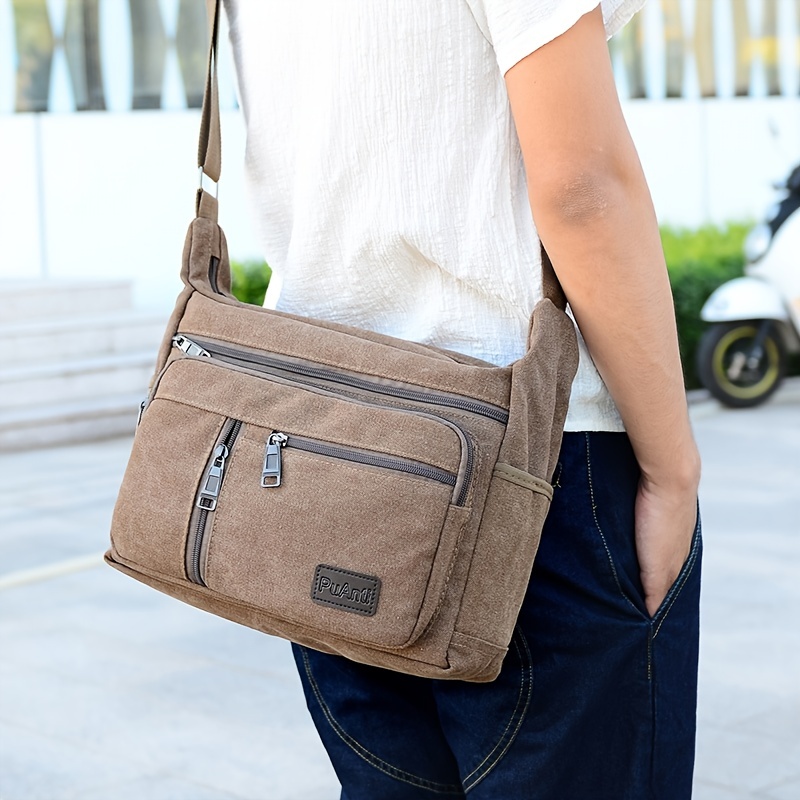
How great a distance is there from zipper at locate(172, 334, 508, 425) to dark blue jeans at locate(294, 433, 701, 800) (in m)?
0.11

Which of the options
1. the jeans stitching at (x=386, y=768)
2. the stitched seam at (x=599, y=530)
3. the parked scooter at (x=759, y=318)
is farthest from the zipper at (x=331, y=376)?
the parked scooter at (x=759, y=318)

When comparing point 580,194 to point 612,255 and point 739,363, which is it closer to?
point 612,255

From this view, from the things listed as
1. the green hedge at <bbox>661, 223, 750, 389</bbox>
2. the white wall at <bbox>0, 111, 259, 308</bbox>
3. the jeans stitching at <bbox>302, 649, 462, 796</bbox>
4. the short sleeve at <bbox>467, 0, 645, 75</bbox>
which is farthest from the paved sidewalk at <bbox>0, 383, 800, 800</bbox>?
the white wall at <bbox>0, 111, 259, 308</bbox>

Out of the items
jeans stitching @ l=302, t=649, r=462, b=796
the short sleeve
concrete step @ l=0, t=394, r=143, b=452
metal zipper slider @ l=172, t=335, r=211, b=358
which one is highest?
the short sleeve

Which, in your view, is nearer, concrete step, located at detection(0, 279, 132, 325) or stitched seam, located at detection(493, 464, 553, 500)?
stitched seam, located at detection(493, 464, 553, 500)

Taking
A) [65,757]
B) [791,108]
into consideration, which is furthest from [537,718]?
Answer: [791,108]

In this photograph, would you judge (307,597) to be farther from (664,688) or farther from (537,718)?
(664,688)

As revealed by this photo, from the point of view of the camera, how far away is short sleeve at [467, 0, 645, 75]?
965 mm

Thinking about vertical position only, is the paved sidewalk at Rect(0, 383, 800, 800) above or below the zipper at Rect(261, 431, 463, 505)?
below

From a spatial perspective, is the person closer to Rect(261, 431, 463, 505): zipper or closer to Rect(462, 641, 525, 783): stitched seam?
Rect(462, 641, 525, 783): stitched seam

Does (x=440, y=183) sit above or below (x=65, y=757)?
above

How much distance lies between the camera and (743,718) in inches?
115

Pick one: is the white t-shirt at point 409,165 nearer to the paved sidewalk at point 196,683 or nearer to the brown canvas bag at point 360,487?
the brown canvas bag at point 360,487

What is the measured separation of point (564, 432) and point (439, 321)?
0.15 meters
